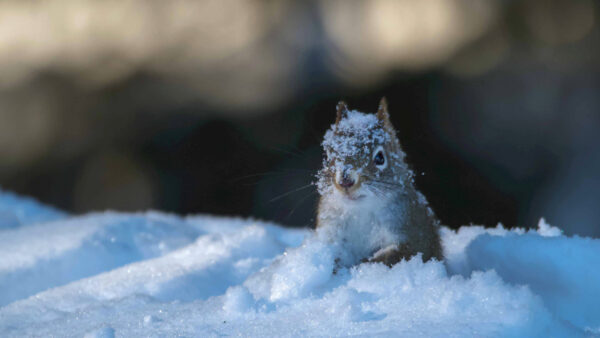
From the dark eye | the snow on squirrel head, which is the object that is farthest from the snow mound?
the dark eye

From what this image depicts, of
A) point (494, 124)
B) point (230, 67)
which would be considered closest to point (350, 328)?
point (494, 124)

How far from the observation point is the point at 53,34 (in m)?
6.02

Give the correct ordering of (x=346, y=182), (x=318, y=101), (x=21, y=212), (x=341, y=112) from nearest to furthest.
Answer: (x=346, y=182)
(x=341, y=112)
(x=21, y=212)
(x=318, y=101)

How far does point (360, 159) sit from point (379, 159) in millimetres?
83

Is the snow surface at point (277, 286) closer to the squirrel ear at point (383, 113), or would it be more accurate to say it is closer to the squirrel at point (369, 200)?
the squirrel at point (369, 200)

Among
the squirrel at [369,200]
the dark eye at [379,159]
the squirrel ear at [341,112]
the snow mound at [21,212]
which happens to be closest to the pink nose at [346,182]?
the squirrel at [369,200]

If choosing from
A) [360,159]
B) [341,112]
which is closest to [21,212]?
[341,112]

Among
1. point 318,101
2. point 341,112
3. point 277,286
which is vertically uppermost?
point 318,101

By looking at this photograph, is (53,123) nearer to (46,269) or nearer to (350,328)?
(46,269)

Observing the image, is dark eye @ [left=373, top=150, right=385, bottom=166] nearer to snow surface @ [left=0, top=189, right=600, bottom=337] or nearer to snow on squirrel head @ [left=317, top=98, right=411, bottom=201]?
snow on squirrel head @ [left=317, top=98, right=411, bottom=201]

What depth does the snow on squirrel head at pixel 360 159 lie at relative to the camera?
1584 mm

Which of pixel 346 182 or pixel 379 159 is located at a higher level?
pixel 379 159

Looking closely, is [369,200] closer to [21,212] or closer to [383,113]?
[383,113]

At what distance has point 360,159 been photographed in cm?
163
